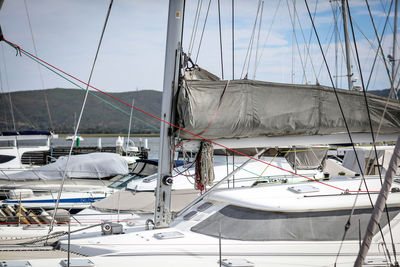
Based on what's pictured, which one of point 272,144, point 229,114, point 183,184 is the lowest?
point 183,184

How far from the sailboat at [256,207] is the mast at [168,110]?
13 millimetres

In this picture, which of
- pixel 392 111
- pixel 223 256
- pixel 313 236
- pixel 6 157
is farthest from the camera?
pixel 6 157

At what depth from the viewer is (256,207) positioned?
5.20m

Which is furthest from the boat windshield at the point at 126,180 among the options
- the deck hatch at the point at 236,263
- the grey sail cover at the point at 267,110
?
the deck hatch at the point at 236,263

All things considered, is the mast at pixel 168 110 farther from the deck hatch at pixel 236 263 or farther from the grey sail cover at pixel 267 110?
the deck hatch at pixel 236 263

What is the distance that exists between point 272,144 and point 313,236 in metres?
1.47

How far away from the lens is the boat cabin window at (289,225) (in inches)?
199

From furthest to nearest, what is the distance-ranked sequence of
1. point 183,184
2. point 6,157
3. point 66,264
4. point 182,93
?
point 6,157 < point 183,184 < point 182,93 < point 66,264

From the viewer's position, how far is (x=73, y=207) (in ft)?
35.5

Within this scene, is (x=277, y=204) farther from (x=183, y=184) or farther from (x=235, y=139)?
(x=183, y=184)

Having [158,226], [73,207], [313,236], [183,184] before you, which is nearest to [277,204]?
[313,236]

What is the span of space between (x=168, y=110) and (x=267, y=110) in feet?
4.48

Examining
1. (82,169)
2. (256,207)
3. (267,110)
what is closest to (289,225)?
(256,207)

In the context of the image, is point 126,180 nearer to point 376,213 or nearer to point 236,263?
point 236,263
